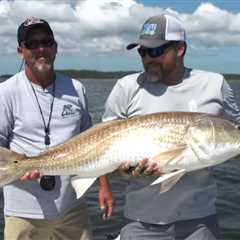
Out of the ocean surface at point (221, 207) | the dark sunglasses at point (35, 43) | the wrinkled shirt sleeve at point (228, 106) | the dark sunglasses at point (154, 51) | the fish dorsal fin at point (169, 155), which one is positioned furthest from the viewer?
the ocean surface at point (221, 207)

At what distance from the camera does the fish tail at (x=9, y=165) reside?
6293 mm

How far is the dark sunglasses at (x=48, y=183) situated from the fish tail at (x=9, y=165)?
0.39 metres

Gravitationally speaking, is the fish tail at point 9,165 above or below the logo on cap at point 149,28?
below

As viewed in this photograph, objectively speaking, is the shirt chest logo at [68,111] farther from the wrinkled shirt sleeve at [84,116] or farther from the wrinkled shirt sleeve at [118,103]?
the wrinkled shirt sleeve at [118,103]

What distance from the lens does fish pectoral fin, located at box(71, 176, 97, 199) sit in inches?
243

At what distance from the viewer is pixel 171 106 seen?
6.16m

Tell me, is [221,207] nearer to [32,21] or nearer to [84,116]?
[84,116]

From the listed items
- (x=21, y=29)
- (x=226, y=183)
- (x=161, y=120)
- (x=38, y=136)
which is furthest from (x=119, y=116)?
(x=226, y=183)

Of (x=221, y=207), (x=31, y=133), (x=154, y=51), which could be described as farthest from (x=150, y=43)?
(x=221, y=207)

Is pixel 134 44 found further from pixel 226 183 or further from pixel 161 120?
pixel 226 183

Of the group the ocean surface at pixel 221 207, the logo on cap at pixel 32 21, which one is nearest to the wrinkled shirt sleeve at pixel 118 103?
the logo on cap at pixel 32 21

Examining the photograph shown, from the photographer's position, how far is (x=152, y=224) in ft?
20.3

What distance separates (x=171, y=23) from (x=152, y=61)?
425 millimetres

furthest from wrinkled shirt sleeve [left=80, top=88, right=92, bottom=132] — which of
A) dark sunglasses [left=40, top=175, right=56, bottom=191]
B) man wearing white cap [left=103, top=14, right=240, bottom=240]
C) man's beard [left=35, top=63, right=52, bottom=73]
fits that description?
man wearing white cap [left=103, top=14, right=240, bottom=240]
